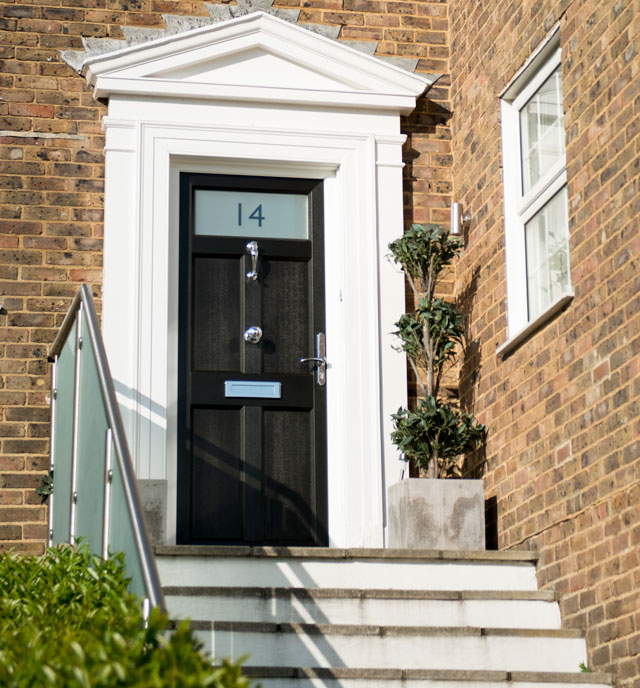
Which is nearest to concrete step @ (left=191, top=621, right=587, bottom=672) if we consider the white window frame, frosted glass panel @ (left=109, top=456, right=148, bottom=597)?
frosted glass panel @ (left=109, top=456, right=148, bottom=597)

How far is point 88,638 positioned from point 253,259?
14.1ft

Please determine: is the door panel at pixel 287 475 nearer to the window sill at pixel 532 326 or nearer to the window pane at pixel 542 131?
the window sill at pixel 532 326

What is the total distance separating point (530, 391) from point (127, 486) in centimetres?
284

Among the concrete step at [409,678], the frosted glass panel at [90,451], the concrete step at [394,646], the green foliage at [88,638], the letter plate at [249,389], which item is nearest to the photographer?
the green foliage at [88,638]

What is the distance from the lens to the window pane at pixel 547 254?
6473 mm

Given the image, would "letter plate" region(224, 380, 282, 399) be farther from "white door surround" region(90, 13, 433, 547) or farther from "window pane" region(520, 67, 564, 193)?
"window pane" region(520, 67, 564, 193)

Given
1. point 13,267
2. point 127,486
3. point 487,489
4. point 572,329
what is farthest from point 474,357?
point 127,486

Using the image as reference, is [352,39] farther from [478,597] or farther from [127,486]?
[127,486]

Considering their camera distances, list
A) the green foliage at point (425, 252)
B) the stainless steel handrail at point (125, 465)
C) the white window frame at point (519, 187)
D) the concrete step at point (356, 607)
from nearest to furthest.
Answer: the stainless steel handrail at point (125, 465) → the concrete step at point (356, 607) → the white window frame at point (519, 187) → the green foliage at point (425, 252)

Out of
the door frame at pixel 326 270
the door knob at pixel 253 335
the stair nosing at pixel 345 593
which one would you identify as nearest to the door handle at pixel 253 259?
the door knob at pixel 253 335

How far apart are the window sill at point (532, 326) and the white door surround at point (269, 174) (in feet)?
2.93

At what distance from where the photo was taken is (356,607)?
5.74 metres

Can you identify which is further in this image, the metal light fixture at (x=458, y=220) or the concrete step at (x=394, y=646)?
the metal light fixture at (x=458, y=220)

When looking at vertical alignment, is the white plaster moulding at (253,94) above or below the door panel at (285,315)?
above
